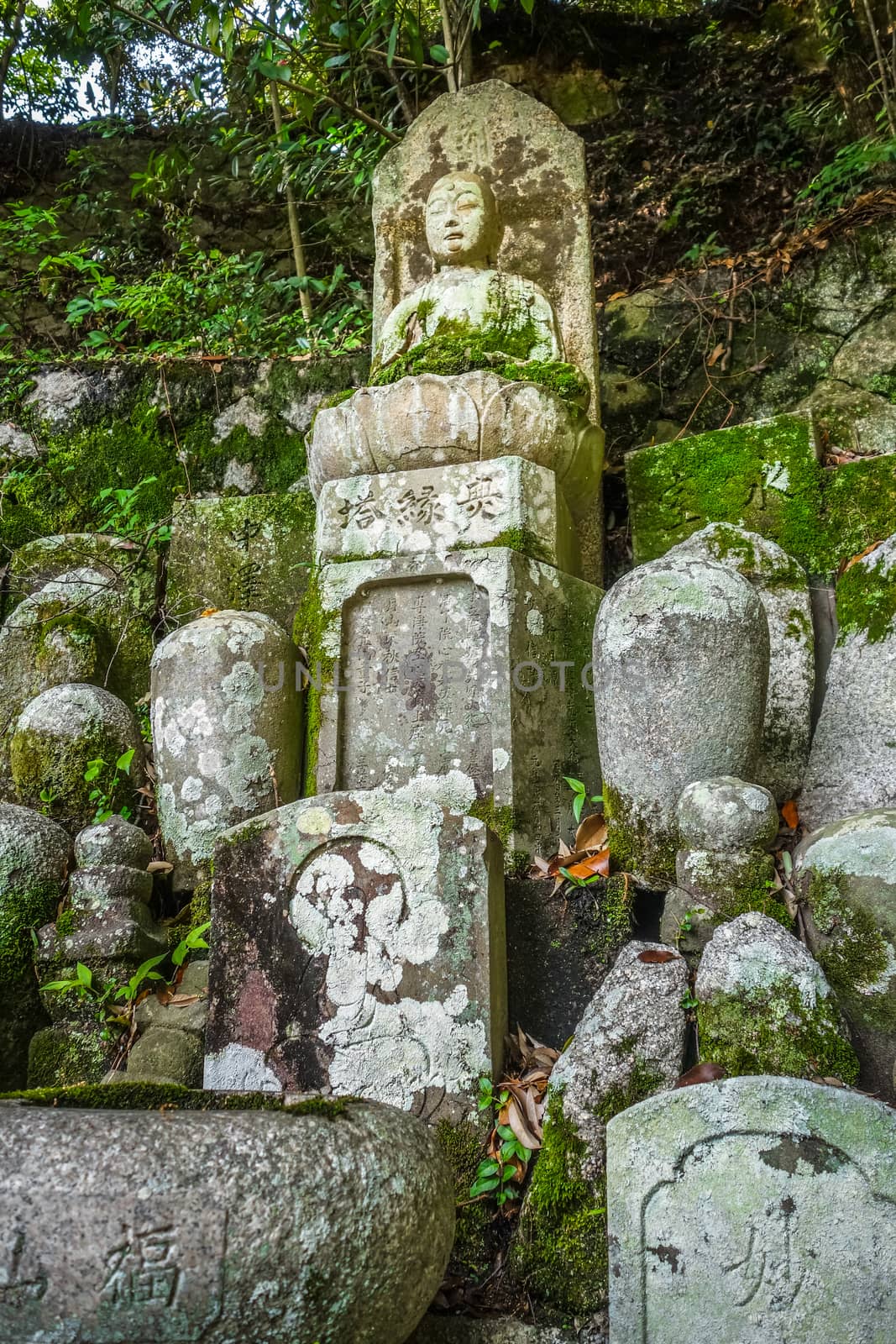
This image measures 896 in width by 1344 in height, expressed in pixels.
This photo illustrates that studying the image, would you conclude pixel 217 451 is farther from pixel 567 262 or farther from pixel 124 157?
pixel 124 157

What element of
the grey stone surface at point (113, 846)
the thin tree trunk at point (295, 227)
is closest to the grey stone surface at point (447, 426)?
the grey stone surface at point (113, 846)

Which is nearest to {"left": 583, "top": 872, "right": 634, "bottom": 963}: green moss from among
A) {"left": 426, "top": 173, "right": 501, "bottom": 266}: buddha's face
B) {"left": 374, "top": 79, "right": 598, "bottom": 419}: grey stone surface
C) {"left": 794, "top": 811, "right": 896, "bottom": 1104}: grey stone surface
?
{"left": 794, "top": 811, "right": 896, "bottom": 1104}: grey stone surface

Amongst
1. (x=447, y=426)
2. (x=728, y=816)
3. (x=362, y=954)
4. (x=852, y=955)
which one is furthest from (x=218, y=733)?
(x=852, y=955)

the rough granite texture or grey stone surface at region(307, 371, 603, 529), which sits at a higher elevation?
grey stone surface at region(307, 371, 603, 529)

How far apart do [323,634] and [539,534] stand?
771 mm

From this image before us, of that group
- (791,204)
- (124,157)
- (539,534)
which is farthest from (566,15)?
(539,534)

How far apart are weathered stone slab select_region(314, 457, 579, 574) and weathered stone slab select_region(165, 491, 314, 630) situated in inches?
27.3

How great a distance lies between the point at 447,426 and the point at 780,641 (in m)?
1.28

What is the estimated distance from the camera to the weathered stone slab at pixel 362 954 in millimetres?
2412

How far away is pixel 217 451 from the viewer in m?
5.36

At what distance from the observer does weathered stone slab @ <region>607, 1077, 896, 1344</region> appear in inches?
65.9

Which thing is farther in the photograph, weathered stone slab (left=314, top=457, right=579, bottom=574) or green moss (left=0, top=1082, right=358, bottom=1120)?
weathered stone slab (left=314, top=457, right=579, bottom=574)

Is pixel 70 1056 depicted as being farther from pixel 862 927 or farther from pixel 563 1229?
pixel 862 927

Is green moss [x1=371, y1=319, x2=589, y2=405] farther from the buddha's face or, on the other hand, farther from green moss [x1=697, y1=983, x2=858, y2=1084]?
green moss [x1=697, y1=983, x2=858, y2=1084]
